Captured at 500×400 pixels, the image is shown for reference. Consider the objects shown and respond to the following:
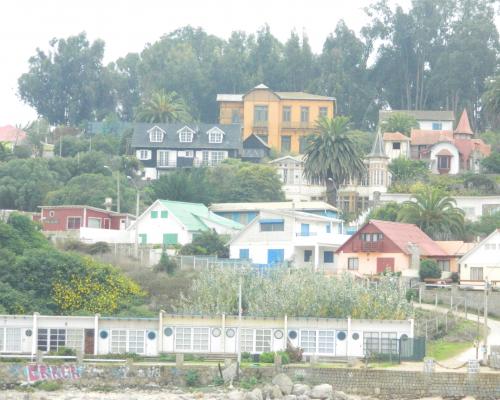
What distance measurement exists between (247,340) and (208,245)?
26666mm

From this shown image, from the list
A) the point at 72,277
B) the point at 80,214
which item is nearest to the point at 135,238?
the point at 80,214

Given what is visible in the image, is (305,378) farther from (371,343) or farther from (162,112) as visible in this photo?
(162,112)

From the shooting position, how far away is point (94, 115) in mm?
167500

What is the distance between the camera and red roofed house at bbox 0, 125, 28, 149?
498 feet

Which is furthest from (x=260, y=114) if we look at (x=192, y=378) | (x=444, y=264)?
(x=192, y=378)

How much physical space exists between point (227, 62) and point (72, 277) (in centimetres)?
9175

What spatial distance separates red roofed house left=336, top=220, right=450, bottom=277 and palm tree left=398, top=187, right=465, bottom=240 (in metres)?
6.10

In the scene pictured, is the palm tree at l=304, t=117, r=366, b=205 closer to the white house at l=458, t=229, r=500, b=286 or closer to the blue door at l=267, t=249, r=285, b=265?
the blue door at l=267, t=249, r=285, b=265

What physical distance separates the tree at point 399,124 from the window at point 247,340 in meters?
70.4

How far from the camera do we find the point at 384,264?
9100 centimetres

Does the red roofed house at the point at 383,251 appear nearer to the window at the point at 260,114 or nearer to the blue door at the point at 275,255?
the blue door at the point at 275,255

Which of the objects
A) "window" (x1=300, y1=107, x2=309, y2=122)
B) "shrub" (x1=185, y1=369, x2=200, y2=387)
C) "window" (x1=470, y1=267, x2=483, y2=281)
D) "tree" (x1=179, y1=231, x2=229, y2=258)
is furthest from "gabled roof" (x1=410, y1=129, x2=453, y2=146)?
"shrub" (x1=185, y1=369, x2=200, y2=387)

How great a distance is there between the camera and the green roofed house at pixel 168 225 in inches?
3927

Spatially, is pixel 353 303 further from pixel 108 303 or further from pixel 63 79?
pixel 63 79
